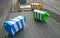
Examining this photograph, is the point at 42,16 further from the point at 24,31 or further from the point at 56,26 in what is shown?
the point at 24,31

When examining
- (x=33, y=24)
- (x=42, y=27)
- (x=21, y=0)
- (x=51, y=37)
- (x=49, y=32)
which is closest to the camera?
(x=51, y=37)

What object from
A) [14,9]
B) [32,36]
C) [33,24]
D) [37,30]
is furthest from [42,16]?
[14,9]

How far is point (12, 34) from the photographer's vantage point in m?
8.28

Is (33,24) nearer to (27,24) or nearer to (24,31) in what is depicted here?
(27,24)

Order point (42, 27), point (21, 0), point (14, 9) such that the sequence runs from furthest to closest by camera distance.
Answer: point (21, 0), point (14, 9), point (42, 27)

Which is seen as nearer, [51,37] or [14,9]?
[51,37]

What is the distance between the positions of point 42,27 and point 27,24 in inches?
51.2

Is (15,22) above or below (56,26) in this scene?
above

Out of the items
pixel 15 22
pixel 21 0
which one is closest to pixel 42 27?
pixel 15 22

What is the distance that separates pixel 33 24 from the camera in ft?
34.5

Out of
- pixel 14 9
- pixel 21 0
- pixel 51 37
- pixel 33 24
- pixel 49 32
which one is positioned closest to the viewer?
pixel 51 37

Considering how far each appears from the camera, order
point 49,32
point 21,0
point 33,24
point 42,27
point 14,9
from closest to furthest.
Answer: point 49,32, point 42,27, point 33,24, point 14,9, point 21,0

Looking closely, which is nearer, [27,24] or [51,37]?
[51,37]

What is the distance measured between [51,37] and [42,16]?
111 inches
